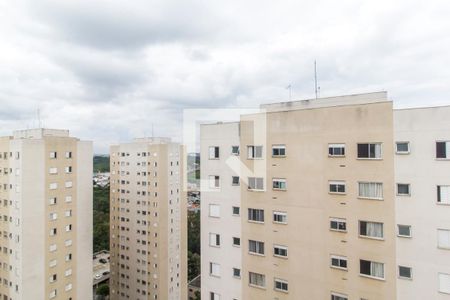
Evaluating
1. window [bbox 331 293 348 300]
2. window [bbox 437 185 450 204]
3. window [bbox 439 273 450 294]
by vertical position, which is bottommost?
window [bbox 331 293 348 300]

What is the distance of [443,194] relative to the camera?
7.18 meters

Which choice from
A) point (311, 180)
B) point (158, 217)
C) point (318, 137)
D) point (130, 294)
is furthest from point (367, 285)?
point (130, 294)

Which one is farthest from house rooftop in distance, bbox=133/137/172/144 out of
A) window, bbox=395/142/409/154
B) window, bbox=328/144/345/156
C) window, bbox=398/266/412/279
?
window, bbox=398/266/412/279

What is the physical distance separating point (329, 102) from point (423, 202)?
384cm

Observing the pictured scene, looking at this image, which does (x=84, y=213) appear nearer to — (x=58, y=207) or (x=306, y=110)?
(x=58, y=207)

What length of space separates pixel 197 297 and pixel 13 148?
86.3ft

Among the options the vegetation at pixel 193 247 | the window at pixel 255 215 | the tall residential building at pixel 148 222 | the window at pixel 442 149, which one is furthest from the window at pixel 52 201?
the vegetation at pixel 193 247

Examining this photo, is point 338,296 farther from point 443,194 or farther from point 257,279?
point 443,194

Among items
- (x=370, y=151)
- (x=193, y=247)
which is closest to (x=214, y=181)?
(x=370, y=151)

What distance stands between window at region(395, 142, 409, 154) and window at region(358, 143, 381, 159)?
419mm

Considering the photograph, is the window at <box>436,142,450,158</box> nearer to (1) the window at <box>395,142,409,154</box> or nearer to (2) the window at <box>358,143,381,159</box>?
(1) the window at <box>395,142,409,154</box>

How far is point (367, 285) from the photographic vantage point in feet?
26.2

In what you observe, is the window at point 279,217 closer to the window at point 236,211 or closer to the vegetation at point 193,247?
the window at point 236,211

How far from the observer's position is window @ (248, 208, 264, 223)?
9492 mm
